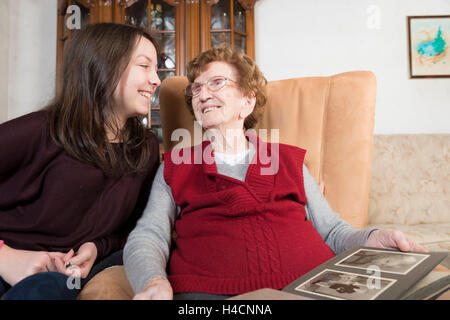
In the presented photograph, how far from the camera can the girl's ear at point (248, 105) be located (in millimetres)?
1105

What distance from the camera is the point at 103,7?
2.63 metres

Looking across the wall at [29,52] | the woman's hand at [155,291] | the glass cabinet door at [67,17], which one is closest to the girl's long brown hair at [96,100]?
the woman's hand at [155,291]

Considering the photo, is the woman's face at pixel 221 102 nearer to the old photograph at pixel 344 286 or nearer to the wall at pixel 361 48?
the old photograph at pixel 344 286

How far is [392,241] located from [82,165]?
0.80 meters

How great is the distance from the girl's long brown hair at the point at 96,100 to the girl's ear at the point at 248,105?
0.34 meters

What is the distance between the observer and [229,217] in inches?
33.3

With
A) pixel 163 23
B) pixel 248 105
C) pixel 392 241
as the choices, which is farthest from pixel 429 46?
pixel 392 241

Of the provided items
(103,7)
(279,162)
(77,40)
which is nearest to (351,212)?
(279,162)

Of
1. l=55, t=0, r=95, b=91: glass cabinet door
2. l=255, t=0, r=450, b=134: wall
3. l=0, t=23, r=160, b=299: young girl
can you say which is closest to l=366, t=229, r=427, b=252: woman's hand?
l=0, t=23, r=160, b=299: young girl

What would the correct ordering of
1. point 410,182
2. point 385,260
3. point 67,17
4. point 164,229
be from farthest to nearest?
1. point 67,17
2. point 410,182
3. point 164,229
4. point 385,260

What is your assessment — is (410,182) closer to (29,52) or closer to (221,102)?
(221,102)

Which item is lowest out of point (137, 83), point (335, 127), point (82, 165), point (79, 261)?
point (79, 261)

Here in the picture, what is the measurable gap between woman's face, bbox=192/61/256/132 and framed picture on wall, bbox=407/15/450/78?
2372mm
